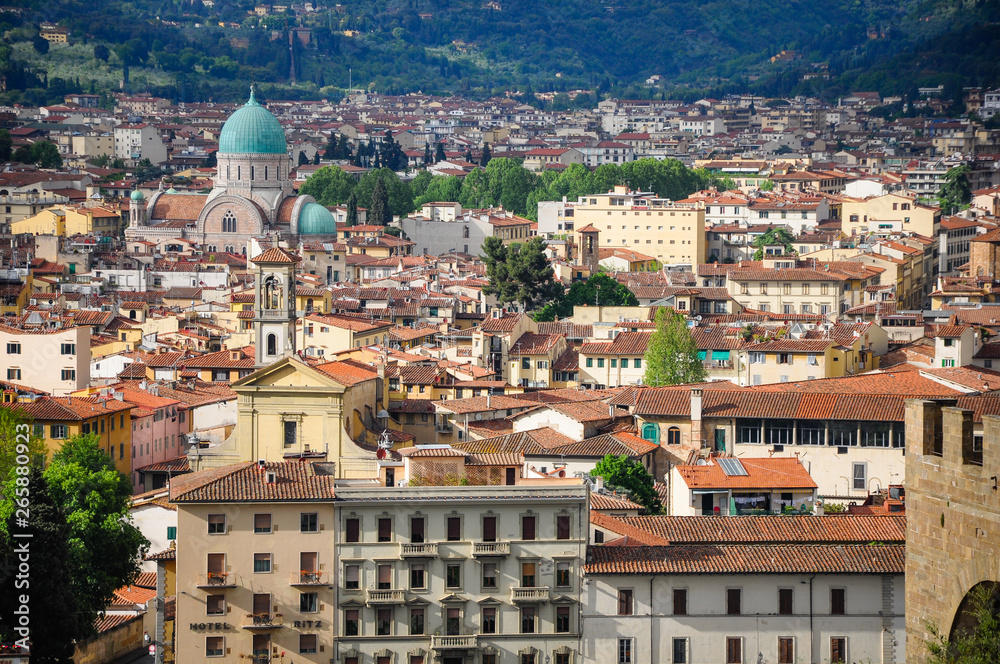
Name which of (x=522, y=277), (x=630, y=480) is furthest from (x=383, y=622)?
(x=522, y=277)

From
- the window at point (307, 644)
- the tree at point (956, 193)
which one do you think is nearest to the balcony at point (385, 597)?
the window at point (307, 644)

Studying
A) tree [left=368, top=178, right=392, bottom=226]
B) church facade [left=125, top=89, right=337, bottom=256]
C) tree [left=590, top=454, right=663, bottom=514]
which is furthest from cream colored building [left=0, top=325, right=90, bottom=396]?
tree [left=368, top=178, right=392, bottom=226]

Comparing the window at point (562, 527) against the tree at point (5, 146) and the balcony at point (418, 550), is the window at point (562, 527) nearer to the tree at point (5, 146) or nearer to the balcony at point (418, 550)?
the balcony at point (418, 550)

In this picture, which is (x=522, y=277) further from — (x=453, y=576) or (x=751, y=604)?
(x=751, y=604)

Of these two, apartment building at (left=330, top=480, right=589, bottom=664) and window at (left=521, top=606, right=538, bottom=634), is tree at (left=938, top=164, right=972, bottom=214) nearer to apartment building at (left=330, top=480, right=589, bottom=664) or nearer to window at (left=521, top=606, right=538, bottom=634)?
apartment building at (left=330, top=480, right=589, bottom=664)

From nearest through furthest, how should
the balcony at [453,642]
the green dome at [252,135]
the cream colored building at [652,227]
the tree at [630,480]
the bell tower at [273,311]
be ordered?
the balcony at [453,642], the tree at [630,480], the bell tower at [273,311], the cream colored building at [652,227], the green dome at [252,135]
